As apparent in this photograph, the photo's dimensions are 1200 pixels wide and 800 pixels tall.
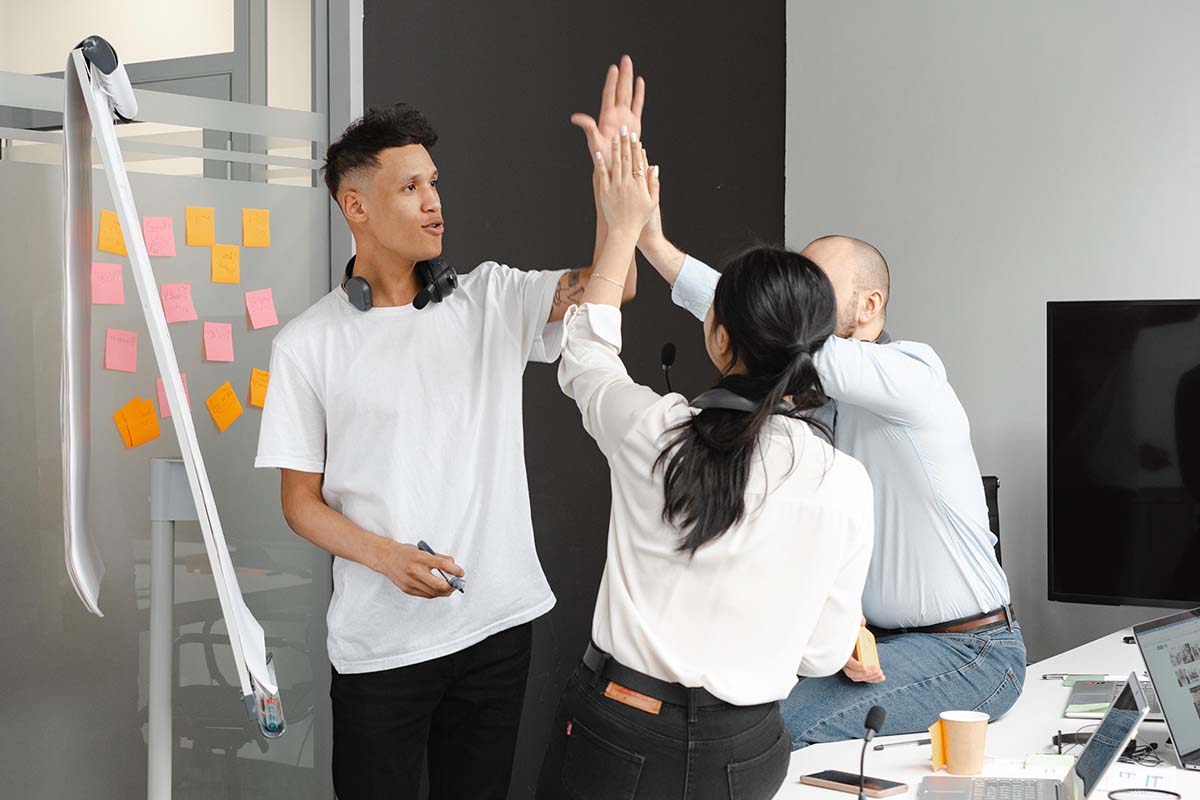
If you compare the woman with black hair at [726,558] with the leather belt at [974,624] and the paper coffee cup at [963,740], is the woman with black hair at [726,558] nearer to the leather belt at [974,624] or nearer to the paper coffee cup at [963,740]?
the paper coffee cup at [963,740]

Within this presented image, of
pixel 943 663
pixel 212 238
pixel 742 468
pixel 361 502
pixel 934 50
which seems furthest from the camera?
pixel 934 50

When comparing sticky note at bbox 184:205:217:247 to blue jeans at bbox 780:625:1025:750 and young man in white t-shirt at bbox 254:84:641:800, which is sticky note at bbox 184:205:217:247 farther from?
blue jeans at bbox 780:625:1025:750

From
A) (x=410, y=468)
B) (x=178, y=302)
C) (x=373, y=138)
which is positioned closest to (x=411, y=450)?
(x=410, y=468)

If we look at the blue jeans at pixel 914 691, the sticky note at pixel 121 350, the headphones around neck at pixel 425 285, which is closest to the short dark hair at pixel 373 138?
the headphones around neck at pixel 425 285

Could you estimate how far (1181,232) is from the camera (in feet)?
12.6

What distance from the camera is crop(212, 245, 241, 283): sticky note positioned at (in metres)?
2.73

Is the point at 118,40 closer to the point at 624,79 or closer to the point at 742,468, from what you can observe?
the point at 624,79

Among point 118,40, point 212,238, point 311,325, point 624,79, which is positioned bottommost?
point 311,325

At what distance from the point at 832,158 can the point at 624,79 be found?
8.62 feet

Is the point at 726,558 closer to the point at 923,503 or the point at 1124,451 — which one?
the point at 923,503

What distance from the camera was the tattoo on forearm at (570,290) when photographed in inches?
91.5

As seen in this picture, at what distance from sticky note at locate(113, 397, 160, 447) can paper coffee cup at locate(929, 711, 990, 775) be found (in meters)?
1.71

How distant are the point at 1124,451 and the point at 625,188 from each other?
2210 millimetres

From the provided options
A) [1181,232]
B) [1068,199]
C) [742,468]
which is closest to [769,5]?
[1068,199]
